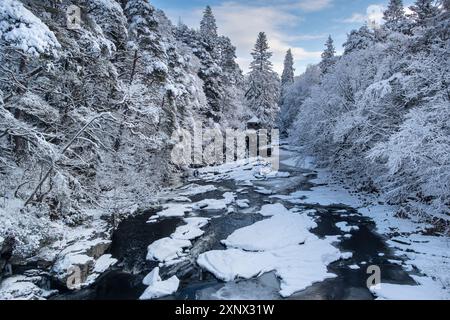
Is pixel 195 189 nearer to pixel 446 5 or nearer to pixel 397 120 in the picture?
pixel 397 120

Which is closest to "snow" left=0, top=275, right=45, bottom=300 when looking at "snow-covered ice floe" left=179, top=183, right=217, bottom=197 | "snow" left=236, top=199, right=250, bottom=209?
"snow" left=236, top=199, right=250, bottom=209

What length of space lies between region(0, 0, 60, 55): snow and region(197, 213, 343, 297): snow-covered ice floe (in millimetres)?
8122

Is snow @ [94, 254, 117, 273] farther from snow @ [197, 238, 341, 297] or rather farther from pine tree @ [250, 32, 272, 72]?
pine tree @ [250, 32, 272, 72]

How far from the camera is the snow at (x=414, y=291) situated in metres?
7.98

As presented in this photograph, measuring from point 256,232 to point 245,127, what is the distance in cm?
2711

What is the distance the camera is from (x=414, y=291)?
829cm

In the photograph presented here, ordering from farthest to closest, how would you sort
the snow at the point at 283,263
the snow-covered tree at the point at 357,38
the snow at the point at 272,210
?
the snow-covered tree at the point at 357,38 → the snow at the point at 272,210 → the snow at the point at 283,263

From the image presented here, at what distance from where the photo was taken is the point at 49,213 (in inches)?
472

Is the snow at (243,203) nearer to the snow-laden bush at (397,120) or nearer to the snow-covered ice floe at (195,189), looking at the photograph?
the snow-covered ice floe at (195,189)

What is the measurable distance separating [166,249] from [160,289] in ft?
9.20

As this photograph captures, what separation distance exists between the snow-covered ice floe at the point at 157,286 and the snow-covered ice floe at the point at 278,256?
4.70 feet

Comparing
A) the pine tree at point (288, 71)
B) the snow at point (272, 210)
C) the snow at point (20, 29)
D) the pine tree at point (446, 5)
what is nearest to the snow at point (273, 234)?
the snow at point (272, 210)
